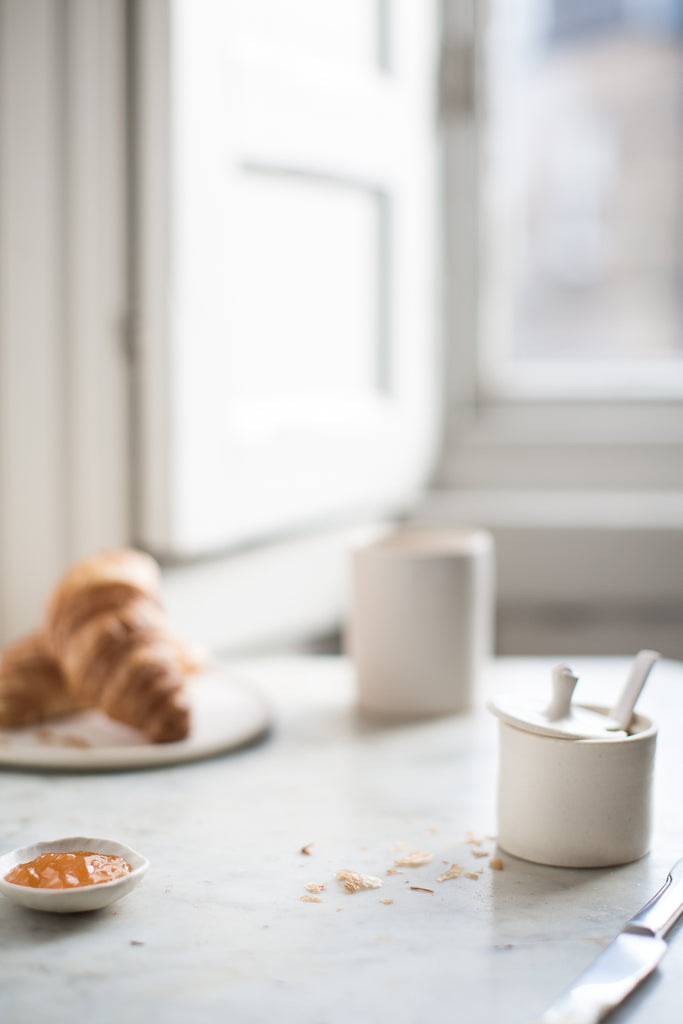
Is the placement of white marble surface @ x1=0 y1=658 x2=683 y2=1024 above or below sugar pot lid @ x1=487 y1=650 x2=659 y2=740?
below

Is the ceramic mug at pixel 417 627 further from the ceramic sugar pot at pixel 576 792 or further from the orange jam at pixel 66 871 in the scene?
the orange jam at pixel 66 871

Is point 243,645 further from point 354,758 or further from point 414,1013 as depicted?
point 414,1013

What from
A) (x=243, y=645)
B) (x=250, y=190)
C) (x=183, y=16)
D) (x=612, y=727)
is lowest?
(x=243, y=645)

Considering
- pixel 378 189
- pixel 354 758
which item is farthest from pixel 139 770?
pixel 378 189

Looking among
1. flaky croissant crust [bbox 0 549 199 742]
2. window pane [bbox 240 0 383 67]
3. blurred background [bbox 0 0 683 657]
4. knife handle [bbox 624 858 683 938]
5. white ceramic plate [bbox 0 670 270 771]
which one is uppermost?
window pane [bbox 240 0 383 67]

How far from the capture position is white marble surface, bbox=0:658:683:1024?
458 mm

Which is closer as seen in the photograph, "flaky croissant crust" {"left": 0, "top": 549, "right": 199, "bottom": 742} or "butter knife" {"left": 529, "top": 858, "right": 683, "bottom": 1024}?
"butter knife" {"left": 529, "top": 858, "right": 683, "bottom": 1024}

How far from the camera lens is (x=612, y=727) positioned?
0.63m

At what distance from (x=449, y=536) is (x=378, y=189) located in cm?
52

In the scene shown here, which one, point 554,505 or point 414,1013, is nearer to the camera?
point 414,1013

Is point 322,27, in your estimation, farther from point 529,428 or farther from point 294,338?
point 529,428

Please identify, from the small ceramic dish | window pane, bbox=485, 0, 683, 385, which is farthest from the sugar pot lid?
window pane, bbox=485, 0, 683, 385

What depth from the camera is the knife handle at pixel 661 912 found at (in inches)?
20.3

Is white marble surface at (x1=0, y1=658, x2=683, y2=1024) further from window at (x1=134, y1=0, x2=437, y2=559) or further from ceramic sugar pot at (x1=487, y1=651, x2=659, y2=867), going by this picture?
window at (x1=134, y1=0, x2=437, y2=559)
